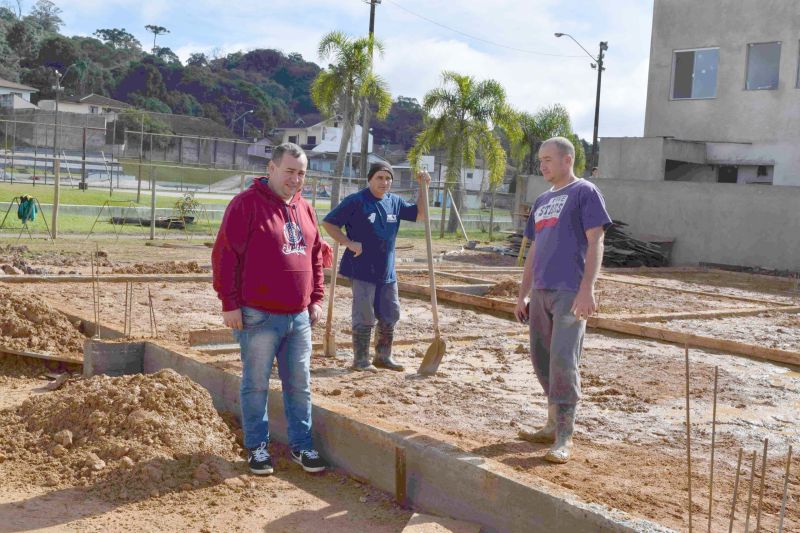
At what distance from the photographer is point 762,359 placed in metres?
9.25

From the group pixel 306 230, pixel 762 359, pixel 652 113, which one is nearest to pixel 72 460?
pixel 306 230

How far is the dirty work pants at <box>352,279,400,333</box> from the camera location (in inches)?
298

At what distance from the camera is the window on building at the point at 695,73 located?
26.8 metres

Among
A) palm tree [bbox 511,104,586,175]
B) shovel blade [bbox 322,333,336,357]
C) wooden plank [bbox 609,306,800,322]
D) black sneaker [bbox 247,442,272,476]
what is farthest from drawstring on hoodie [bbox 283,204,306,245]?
palm tree [bbox 511,104,586,175]

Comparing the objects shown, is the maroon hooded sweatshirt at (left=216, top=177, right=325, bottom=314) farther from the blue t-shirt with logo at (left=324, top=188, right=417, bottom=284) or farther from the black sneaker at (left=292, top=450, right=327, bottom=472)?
the blue t-shirt with logo at (left=324, top=188, right=417, bottom=284)

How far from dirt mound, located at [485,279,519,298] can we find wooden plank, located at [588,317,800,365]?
2.95m

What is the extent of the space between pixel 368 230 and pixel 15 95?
69.9 m

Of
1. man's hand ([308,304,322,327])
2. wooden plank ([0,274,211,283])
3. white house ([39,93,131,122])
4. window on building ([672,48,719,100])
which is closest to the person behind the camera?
man's hand ([308,304,322,327])

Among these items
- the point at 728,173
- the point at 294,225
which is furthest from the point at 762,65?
the point at 294,225

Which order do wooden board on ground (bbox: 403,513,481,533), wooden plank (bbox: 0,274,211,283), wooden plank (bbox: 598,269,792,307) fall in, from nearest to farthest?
1. wooden board on ground (bbox: 403,513,481,533)
2. wooden plank (bbox: 0,274,211,283)
3. wooden plank (bbox: 598,269,792,307)

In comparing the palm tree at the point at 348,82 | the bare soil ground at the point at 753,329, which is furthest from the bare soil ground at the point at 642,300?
the palm tree at the point at 348,82

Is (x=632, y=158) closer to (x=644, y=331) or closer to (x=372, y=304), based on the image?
(x=644, y=331)

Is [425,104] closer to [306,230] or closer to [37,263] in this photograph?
[37,263]

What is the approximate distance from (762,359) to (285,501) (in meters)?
6.15
